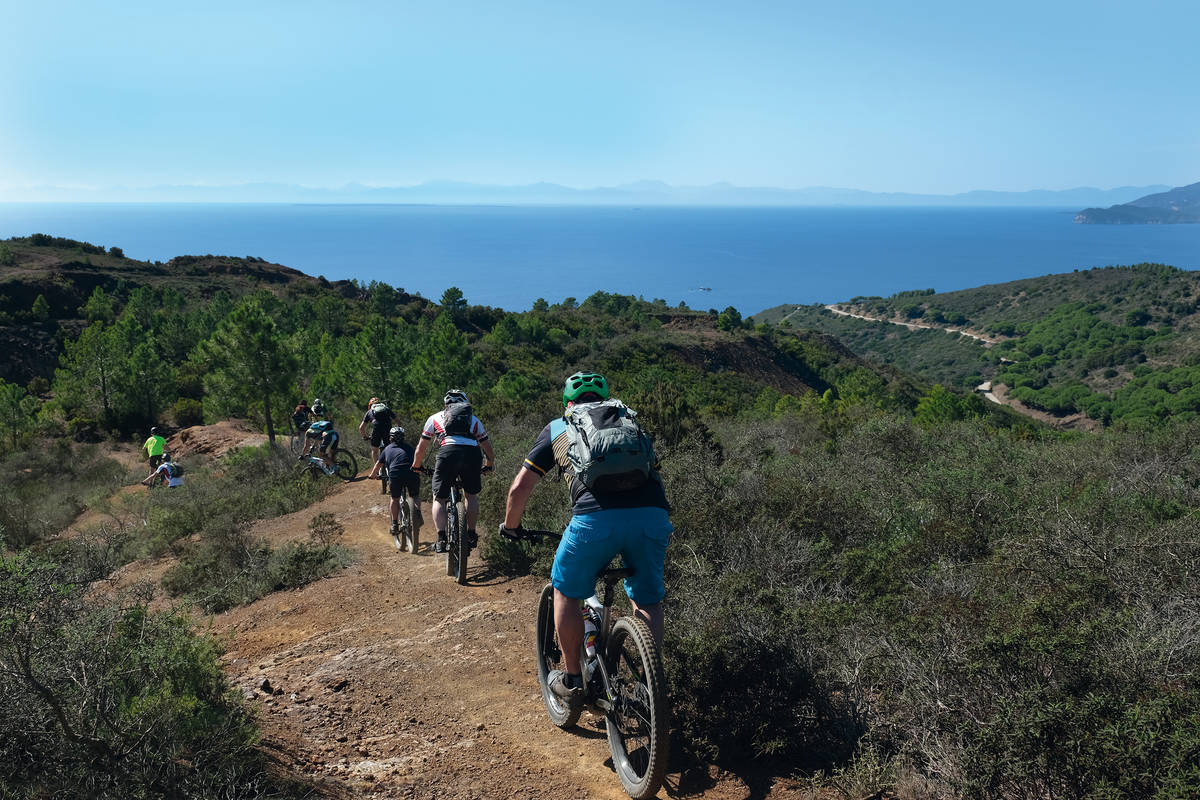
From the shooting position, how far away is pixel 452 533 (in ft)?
23.7

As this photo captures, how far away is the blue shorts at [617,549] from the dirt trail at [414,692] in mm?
1075

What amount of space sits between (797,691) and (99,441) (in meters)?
33.0

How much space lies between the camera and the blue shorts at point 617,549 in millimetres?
3455

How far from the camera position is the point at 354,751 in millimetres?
4195

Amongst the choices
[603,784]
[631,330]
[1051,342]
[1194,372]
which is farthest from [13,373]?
[1051,342]

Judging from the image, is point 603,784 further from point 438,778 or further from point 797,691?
point 797,691

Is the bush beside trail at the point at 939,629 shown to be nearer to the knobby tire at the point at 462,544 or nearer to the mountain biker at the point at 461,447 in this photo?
the knobby tire at the point at 462,544

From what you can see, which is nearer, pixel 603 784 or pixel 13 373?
pixel 603 784

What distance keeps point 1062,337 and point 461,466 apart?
9981 centimetres

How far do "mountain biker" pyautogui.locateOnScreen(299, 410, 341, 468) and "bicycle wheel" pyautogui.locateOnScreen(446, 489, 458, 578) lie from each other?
743 centimetres

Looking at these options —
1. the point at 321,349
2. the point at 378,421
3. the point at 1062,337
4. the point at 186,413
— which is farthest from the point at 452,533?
the point at 1062,337

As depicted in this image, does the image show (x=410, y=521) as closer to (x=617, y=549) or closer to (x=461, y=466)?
(x=461, y=466)

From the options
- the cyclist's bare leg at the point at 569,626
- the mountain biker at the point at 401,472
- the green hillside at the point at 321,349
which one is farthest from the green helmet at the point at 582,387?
the green hillside at the point at 321,349

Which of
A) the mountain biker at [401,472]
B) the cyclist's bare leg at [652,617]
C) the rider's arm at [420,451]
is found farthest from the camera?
the mountain biker at [401,472]
